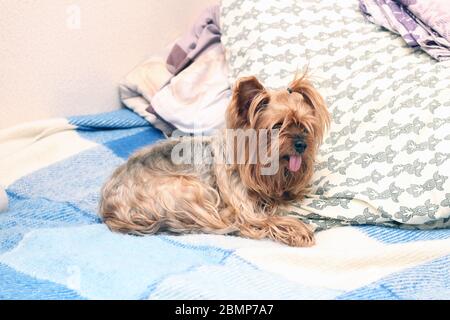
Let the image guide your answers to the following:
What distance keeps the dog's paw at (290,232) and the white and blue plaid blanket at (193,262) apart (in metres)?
0.05

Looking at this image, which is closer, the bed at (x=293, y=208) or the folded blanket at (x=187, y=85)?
the bed at (x=293, y=208)

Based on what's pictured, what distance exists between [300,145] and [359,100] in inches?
21.0

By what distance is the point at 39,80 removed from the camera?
2.69 metres

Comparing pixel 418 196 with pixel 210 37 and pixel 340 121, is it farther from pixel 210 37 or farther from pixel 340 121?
pixel 210 37

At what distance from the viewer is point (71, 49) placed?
2.80 m

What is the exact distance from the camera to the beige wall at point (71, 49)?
2.57m

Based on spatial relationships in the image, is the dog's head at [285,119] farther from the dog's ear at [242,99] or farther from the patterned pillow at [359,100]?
the patterned pillow at [359,100]

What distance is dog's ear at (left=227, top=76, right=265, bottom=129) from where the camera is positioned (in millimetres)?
1846

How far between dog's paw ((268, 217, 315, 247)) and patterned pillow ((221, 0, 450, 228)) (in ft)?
0.32

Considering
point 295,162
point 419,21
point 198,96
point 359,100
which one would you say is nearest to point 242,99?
point 295,162

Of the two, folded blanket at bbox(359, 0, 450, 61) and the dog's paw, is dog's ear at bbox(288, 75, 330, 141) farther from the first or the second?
folded blanket at bbox(359, 0, 450, 61)

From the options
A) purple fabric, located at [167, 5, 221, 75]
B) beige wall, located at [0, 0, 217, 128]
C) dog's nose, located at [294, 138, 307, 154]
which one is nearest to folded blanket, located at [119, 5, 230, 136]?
purple fabric, located at [167, 5, 221, 75]
